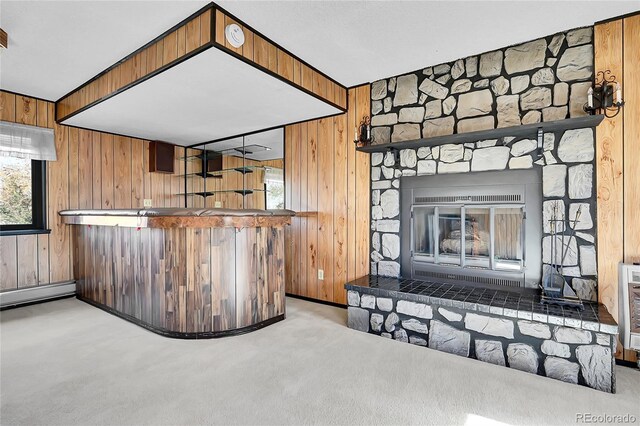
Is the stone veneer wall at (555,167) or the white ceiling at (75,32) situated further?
the stone veneer wall at (555,167)

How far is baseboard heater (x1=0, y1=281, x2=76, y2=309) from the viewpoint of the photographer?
3.43 m

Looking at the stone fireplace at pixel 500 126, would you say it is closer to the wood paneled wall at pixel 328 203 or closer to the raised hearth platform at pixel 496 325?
the wood paneled wall at pixel 328 203

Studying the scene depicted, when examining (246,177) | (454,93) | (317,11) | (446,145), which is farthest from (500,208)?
(246,177)

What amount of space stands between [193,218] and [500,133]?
2.58 metres

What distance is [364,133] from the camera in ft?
11.0

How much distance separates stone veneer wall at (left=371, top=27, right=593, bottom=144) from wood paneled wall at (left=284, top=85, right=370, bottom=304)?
Result: 36cm

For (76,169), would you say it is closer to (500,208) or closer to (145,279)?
(145,279)

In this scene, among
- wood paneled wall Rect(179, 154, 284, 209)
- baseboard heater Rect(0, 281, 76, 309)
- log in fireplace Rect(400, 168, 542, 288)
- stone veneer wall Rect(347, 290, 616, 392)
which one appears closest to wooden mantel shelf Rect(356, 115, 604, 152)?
log in fireplace Rect(400, 168, 542, 288)

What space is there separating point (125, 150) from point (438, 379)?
187 inches

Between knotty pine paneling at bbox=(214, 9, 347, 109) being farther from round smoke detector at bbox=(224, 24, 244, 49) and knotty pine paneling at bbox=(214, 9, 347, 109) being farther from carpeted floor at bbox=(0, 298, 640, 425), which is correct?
carpeted floor at bbox=(0, 298, 640, 425)

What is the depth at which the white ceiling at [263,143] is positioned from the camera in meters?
4.42

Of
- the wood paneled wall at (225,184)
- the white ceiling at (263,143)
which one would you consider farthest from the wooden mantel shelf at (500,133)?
the wood paneled wall at (225,184)

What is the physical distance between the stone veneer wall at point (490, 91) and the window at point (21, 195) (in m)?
3.99

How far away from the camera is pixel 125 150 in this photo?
451 centimetres
